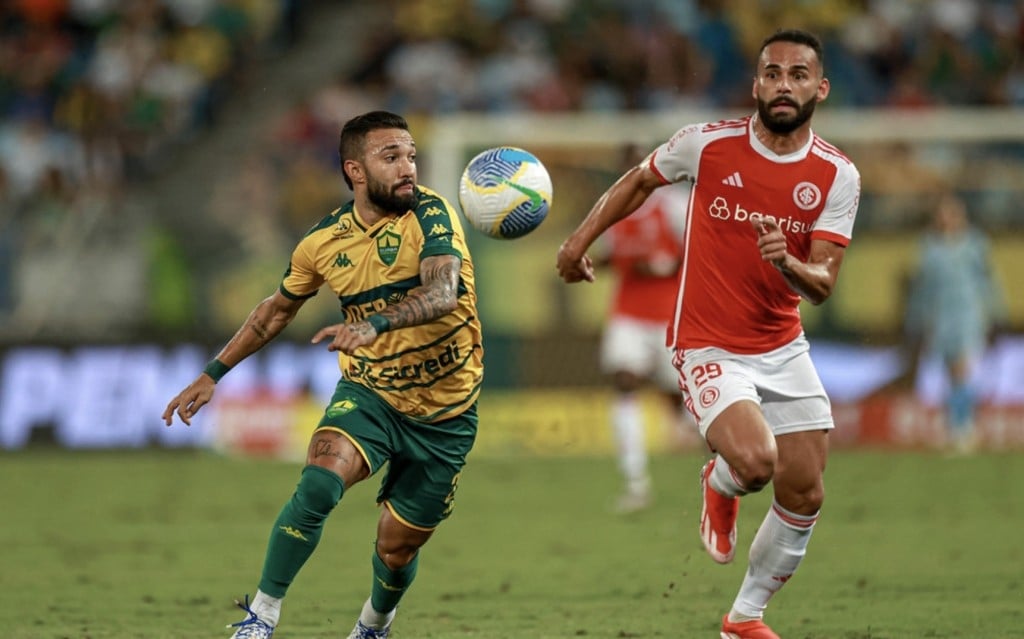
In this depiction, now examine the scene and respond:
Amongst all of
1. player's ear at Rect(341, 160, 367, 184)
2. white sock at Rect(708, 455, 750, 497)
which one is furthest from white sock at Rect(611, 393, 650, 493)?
player's ear at Rect(341, 160, 367, 184)

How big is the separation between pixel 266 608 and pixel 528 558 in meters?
4.10

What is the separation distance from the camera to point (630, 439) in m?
13.5

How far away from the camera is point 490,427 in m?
18.4

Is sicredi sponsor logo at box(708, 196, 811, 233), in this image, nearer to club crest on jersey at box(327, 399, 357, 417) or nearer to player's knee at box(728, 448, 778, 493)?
player's knee at box(728, 448, 778, 493)

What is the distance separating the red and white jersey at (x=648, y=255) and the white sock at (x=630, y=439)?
0.76 meters

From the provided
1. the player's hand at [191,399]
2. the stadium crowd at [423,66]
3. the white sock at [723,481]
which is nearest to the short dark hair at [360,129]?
the player's hand at [191,399]

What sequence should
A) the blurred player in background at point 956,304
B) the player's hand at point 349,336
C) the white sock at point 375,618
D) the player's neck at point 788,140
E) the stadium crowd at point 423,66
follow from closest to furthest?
the player's hand at point 349,336 < the player's neck at point 788,140 < the white sock at point 375,618 < the blurred player in background at point 956,304 < the stadium crowd at point 423,66

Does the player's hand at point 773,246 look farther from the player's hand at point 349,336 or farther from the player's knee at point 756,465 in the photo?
the player's hand at point 349,336

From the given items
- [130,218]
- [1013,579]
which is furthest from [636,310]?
[130,218]

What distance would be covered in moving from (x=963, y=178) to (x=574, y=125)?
4.55 meters

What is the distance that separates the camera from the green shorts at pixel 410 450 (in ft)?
23.4

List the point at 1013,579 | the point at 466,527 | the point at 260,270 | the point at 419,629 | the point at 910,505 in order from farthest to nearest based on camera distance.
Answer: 1. the point at 260,270
2. the point at 910,505
3. the point at 466,527
4. the point at 1013,579
5. the point at 419,629

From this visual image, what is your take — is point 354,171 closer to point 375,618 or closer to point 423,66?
point 375,618

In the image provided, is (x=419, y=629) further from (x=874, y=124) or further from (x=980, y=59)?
(x=980, y=59)
